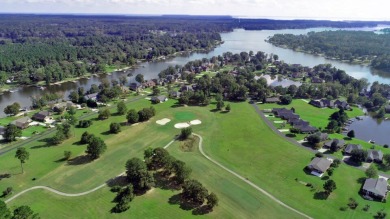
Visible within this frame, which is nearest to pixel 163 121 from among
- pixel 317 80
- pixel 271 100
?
pixel 271 100

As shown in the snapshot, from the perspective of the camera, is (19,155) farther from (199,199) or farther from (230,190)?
(230,190)

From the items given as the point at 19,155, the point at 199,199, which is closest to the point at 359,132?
the point at 199,199

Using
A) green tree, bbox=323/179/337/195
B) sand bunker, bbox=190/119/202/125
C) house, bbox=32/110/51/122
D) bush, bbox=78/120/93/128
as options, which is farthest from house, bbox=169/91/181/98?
green tree, bbox=323/179/337/195

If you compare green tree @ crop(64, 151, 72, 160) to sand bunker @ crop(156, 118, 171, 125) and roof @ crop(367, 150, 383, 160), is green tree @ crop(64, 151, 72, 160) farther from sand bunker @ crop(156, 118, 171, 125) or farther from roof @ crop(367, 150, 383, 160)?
roof @ crop(367, 150, 383, 160)

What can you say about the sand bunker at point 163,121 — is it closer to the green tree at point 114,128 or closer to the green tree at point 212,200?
the green tree at point 114,128

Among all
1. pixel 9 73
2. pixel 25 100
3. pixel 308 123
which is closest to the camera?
pixel 308 123

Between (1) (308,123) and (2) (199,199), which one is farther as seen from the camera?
(1) (308,123)

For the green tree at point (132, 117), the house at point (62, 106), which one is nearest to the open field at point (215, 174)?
the green tree at point (132, 117)
